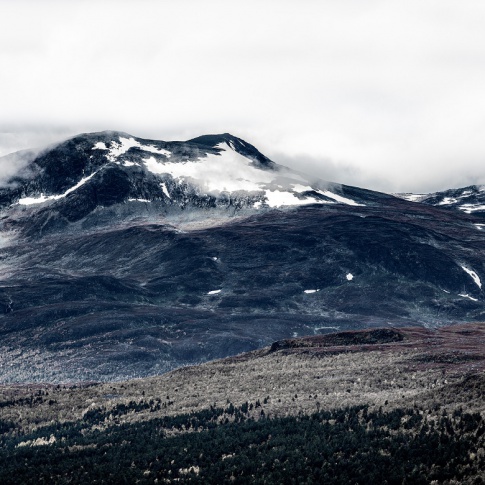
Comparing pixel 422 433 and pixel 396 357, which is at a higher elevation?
pixel 422 433

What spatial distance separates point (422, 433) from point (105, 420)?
1475 inches

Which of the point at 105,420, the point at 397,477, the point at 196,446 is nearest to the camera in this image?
the point at 397,477

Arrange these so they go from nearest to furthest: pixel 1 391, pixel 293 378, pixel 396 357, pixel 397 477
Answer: pixel 397 477, pixel 293 378, pixel 396 357, pixel 1 391

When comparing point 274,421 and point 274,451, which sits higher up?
point 274,451

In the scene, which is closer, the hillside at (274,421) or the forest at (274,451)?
the forest at (274,451)

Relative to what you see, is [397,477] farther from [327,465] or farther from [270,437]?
[270,437]

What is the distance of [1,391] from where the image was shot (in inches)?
4668

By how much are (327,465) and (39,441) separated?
32.0m

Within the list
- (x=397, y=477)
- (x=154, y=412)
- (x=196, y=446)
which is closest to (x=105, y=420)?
(x=154, y=412)

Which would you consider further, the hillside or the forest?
the hillside

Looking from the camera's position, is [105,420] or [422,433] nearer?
[422,433]

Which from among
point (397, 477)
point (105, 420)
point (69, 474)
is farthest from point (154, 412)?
point (397, 477)

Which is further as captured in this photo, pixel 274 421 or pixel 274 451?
pixel 274 421

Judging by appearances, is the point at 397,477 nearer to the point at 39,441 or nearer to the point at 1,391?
the point at 39,441
